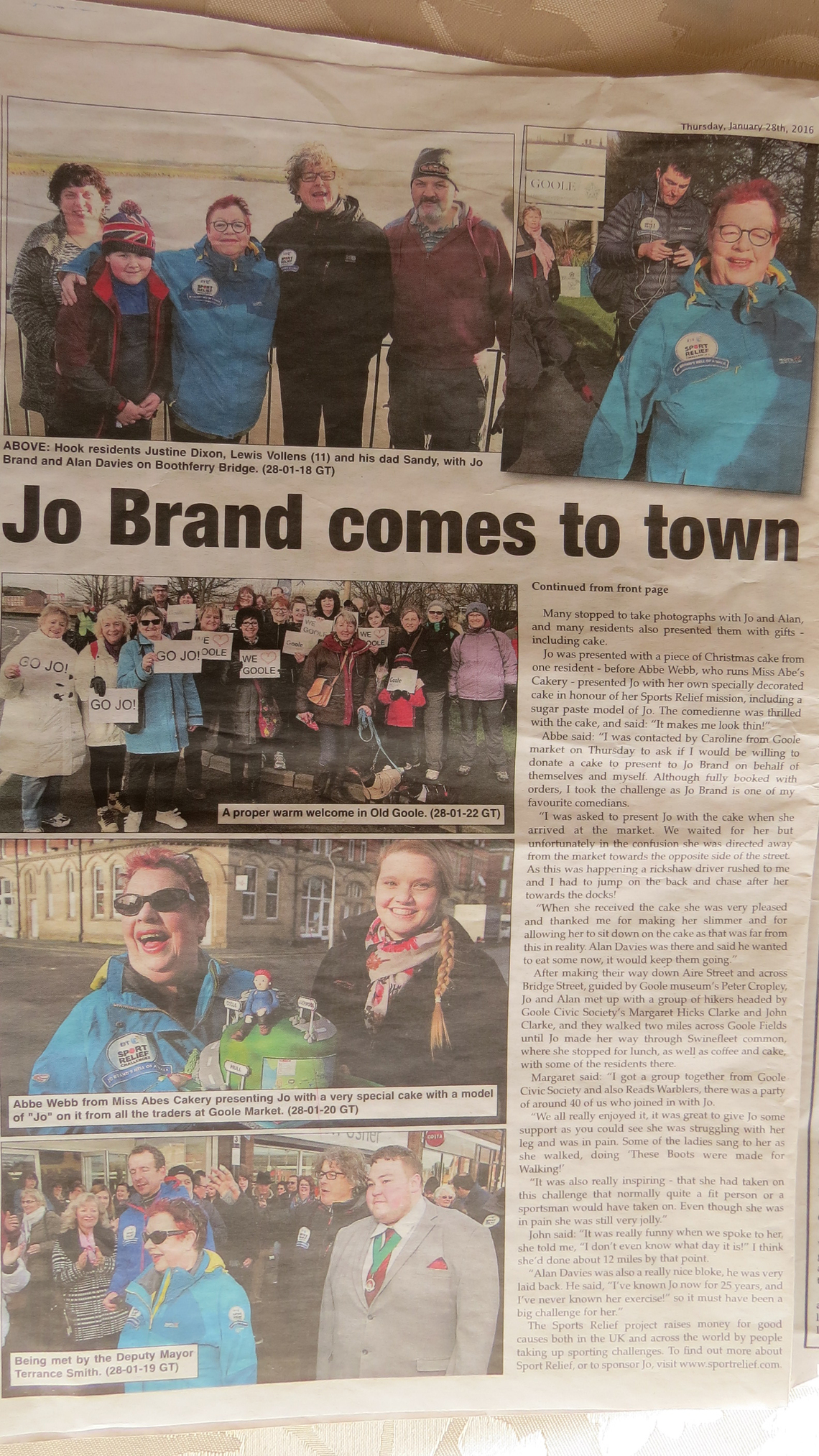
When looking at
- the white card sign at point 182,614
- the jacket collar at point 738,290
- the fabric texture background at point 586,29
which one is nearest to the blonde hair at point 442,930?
the white card sign at point 182,614

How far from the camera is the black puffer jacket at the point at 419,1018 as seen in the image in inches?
23.5

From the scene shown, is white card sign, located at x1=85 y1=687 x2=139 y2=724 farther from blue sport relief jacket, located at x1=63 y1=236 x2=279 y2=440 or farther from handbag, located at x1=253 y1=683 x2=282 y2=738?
blue sport relief jacket, located at x1=63 y1=236 x2=279 y2=440

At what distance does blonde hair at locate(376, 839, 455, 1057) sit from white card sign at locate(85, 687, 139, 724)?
204mm

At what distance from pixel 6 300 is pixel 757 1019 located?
2.41ft

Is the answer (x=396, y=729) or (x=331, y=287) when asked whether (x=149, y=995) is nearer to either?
(x=396, y=729)

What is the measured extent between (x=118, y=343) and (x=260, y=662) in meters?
0.23

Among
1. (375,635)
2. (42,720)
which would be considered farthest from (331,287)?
(42,720)

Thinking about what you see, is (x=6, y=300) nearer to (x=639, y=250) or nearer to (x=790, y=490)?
(x=639, y=250)

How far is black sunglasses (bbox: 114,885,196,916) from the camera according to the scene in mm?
581

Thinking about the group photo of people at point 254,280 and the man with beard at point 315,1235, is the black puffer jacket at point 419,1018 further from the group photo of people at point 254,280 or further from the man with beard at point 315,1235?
the group photo of people at point 254,280

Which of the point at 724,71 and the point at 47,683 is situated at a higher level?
the point at 724,71

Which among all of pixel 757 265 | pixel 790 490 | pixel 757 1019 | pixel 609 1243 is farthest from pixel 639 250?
pixel 609 1243

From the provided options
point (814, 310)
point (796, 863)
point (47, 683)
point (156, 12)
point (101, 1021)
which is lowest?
point (101, 1021)

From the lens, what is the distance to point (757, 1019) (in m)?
0.62
